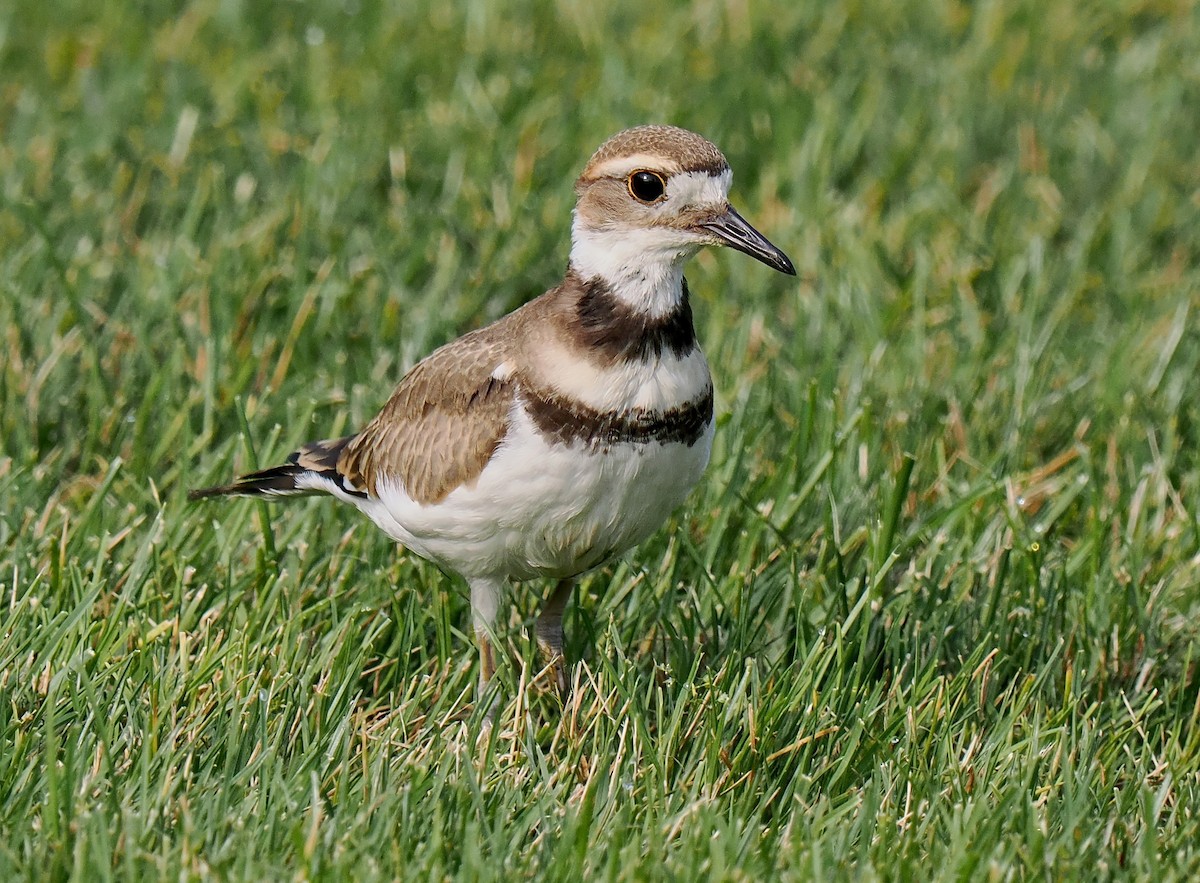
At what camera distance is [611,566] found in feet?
17.7

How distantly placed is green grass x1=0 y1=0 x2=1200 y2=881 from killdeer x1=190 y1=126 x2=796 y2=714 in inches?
13.7

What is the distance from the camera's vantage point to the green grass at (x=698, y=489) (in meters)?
4.03

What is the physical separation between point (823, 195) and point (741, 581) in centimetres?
309

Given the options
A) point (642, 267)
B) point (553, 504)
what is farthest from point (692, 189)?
point (553, 504)

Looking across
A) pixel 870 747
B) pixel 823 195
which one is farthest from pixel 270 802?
pixel 823 195

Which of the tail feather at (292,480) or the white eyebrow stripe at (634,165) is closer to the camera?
the white eyebrow stripe at (634,165)

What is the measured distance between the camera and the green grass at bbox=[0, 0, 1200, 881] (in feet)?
13.2

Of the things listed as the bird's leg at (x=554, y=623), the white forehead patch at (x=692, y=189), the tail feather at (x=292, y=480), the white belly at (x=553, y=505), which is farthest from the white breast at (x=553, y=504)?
the white forehead patch at (x=692, y=189)

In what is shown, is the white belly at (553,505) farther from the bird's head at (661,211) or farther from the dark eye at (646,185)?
the dark eye at (646,185)

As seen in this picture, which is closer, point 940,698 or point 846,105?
point 940,698

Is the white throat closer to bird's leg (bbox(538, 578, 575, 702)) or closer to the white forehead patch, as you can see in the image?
the white forehead patch

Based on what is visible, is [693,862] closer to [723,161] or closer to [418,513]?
[418,513]

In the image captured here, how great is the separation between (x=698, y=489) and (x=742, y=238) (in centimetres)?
140

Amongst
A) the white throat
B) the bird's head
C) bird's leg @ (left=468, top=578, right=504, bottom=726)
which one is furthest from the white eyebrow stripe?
bird's leg @ (left=468, top=578, right=504, bottom=726)
